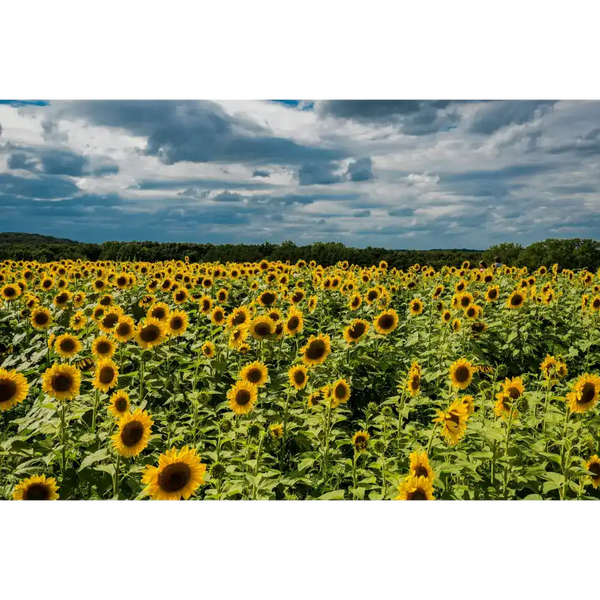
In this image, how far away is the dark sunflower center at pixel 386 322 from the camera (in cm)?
588

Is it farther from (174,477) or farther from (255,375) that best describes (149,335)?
(174,477)

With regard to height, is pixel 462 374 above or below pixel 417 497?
above

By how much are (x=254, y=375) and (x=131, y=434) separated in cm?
132

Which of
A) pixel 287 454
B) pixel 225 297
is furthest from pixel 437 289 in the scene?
pixel 287 454

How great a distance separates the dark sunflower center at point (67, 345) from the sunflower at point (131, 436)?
2035 mm

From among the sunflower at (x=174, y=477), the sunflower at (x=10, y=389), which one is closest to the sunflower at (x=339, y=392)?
A: the sunflower at (x=174, y=477)

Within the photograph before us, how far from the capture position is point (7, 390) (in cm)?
358

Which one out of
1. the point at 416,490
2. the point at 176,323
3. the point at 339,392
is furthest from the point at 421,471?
the point at 176,323

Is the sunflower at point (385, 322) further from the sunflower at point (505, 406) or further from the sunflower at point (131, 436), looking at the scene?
the sunflower at point (131, 436)
